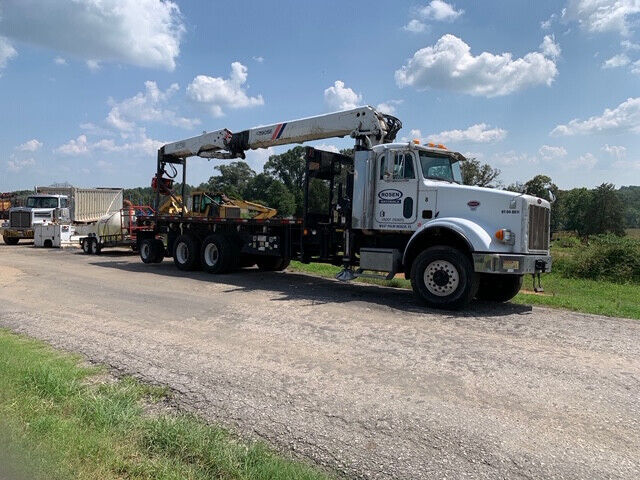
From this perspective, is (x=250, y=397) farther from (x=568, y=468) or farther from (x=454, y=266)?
(x=454, y=266)

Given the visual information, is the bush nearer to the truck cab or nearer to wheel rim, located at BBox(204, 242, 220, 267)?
wheel rim, located at BBox(204, 242, 220, 267)

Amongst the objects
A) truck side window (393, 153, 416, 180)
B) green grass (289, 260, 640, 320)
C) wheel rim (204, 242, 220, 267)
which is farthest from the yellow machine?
truck side window (393, 153, 416, 180)

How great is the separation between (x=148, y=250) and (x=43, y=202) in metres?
14.6

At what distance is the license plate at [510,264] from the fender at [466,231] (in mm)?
363

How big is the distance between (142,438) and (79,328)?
3.97 meters

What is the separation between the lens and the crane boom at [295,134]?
11469mm

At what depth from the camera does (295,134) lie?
1320 centimetres

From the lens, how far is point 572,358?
5.86m

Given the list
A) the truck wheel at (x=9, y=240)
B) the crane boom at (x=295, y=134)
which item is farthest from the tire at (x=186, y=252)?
the truck wheel at (x=9, y=240)

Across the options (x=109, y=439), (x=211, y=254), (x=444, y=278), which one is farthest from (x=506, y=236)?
(x=211, y=254)

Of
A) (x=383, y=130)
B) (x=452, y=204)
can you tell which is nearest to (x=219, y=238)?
(x=383, y=130)

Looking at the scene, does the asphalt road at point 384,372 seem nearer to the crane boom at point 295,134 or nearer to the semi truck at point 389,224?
the semi truck at point 389,224

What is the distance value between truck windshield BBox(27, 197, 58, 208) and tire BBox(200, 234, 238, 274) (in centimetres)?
1764

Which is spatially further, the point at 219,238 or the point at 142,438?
the point at 219,238
